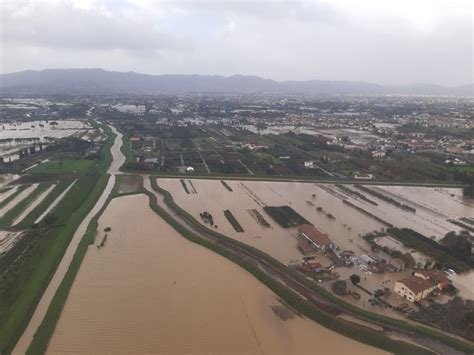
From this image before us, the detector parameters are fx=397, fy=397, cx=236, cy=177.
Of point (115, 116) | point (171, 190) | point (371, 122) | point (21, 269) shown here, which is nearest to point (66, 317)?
point (21, 269)

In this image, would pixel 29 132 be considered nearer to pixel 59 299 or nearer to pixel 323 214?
pixel 323 214

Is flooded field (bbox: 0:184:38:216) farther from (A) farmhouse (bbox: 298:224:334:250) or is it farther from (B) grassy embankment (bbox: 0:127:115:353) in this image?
(A) farmhouse (bbox: 298:224:334:250)

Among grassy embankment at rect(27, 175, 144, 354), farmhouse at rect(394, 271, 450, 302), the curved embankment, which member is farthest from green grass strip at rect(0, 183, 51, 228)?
farmhouse at rect(394, 271, 450, 302)

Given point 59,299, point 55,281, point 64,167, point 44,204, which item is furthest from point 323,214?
point 64,167

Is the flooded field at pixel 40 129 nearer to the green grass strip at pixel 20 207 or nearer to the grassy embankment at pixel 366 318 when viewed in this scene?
the green grass strip at pixel 20 207

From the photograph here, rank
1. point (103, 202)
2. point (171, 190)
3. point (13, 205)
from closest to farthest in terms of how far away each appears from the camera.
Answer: point (13, 205)
point (103, 202)
point (171, 190)

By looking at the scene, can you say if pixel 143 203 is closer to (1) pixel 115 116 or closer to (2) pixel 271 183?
(2) pixel 271 183
